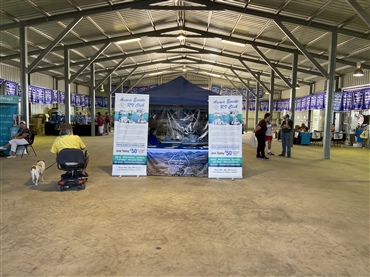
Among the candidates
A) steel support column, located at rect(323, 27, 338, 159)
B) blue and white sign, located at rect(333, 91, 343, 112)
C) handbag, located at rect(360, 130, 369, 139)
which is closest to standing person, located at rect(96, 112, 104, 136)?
steel support column, located at rect(323, 27, 338, 159)

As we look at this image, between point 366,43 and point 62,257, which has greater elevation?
point 366,43

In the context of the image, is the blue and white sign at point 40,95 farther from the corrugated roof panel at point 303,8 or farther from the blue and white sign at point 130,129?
the corrugated roof panel at point 303,8

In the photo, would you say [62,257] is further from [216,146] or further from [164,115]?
[164,115]

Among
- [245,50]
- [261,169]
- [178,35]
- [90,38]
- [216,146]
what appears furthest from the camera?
[245,50]

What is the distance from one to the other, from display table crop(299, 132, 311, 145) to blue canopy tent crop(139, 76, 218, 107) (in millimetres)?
9172

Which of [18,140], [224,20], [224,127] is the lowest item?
[18,140]

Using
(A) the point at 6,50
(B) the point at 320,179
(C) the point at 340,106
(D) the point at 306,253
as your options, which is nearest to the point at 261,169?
(B) the point at 320,179

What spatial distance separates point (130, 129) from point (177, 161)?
135 cm

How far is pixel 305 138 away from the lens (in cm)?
1493

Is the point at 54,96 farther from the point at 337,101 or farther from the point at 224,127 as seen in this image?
the point at 337,101

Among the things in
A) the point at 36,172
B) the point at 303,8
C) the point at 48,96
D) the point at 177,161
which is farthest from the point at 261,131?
the point at 48,96

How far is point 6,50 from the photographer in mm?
13945

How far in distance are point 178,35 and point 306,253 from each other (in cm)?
1352

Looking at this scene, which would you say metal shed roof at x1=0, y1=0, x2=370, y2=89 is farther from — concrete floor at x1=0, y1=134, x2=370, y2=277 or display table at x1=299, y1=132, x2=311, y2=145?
concrete floor at x1=0, y1=134, x2=370, y2=277
